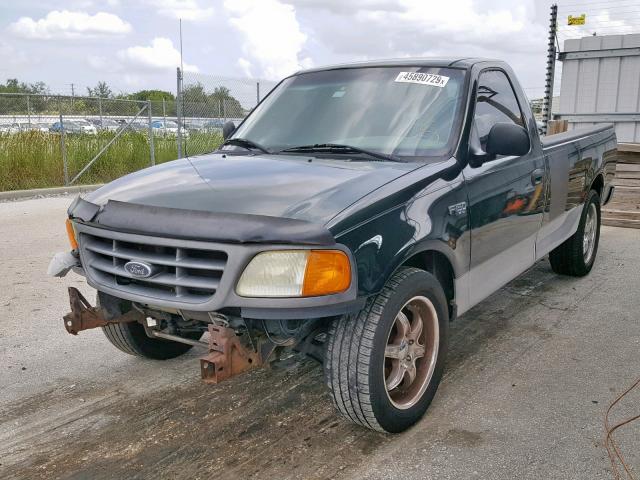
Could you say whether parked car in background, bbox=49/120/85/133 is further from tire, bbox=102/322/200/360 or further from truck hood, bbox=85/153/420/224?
truck hood, bbox=85/153/420/224

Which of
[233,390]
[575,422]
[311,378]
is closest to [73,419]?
[233,390]

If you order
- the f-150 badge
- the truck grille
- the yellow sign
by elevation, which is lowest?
the truck grille

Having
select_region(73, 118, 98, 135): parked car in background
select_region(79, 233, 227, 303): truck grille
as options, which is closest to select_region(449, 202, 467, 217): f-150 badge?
select_region(79, 233, 227, 303): truck grille

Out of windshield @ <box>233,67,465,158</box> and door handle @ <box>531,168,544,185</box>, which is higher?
windshield @ <box>233,67,465,158</box>

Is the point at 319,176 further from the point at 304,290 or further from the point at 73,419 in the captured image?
the point at 73,419

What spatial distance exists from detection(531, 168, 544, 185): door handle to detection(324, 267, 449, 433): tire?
161 cm

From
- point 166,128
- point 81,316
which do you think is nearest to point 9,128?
point 166,128

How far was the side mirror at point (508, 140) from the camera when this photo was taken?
3664 millimetres

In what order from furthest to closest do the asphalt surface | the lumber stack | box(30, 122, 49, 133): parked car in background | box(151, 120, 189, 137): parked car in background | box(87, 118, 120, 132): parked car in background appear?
box(151, 120, 189, 137): parked car in background < box(87, 118, 120, 132): parked car in background < box(30, 122, 49, 133): parked car in background < the lumber stack < the asphalt surface

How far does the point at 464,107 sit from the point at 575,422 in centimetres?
187

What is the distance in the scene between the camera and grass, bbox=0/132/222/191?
42.5ft

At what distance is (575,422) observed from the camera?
3.36 metres

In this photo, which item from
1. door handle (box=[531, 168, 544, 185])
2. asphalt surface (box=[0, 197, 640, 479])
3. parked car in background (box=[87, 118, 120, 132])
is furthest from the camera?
parked car in background (box=[87, 118, 120, 132])

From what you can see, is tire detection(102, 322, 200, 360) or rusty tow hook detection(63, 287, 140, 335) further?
tire detection(102, 322, 200, 360)
